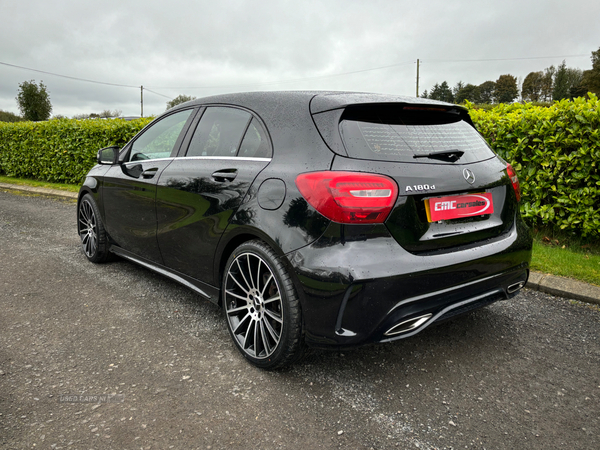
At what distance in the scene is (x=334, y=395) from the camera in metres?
2.51

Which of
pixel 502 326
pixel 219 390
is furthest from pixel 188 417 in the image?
pixel 502 326

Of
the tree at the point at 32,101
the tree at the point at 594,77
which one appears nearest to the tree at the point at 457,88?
the tree at the point at 594,77

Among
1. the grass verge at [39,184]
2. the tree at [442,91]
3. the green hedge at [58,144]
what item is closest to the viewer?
the green hedge at [58,144]

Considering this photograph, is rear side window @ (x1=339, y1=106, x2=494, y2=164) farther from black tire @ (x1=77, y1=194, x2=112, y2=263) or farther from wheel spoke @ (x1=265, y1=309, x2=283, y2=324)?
black tire @ (x1=77, y1=194, x2=112, y2=263)

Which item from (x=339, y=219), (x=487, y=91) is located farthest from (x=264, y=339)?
(x=487, y=91)

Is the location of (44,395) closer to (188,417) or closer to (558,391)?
(188,417)

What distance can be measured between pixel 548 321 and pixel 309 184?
7.72 feet

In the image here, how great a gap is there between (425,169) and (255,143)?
105 cm

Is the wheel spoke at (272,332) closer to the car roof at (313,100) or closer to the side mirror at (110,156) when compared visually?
the car roof at (313,100)

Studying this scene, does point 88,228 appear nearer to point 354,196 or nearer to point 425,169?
point 354,196

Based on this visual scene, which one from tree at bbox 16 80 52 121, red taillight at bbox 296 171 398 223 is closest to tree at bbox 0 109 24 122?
tree at bbox 16 80 52 121

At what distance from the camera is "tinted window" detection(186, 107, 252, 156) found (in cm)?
304

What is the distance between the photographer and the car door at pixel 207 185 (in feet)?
9.33

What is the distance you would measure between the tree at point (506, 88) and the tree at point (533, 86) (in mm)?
2853
